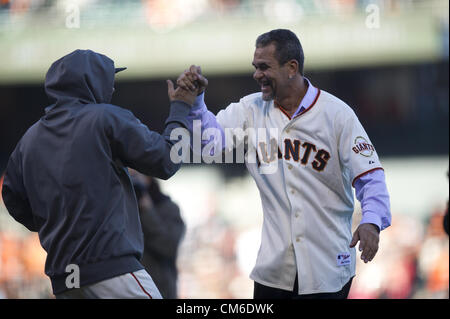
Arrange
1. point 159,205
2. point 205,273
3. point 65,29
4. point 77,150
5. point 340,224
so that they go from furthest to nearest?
point 65,29 → point 205,273 → point 159,205 → point 340,224 → point 77,150

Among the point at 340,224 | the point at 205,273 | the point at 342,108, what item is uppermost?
the point at 342,108

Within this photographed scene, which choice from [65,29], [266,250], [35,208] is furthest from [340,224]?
[65,29]

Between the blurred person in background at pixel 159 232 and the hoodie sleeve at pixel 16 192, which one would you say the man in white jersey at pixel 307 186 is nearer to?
the hoodie sleeve at pixel 16 192

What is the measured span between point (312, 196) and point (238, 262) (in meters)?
6.19

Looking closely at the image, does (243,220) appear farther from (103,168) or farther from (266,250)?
(103,168)

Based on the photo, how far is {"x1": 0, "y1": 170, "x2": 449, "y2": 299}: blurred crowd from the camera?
8.95 meters

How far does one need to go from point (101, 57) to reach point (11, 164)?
608mm

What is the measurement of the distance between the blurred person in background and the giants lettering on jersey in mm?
1715

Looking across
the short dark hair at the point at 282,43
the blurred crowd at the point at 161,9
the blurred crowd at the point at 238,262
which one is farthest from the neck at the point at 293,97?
the blurred crowd at the point at 161,9

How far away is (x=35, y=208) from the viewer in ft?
9.30

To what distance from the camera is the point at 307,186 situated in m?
3.28

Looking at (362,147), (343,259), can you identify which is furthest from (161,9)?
(343,259)
